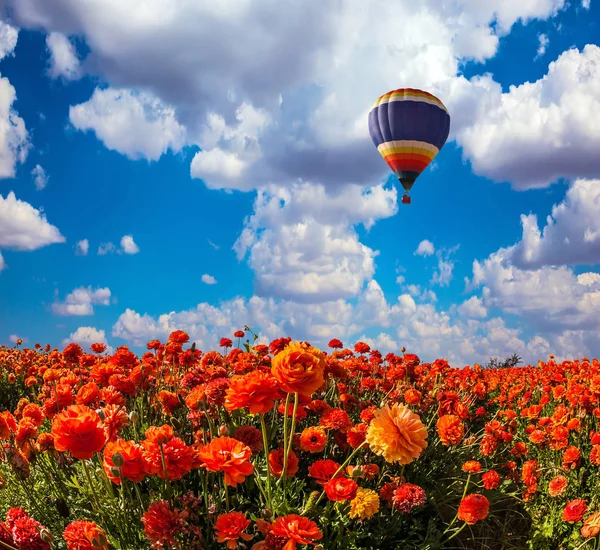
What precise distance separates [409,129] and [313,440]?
20075mm

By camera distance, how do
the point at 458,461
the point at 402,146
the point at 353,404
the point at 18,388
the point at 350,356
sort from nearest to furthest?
the point at 353,404, the point at 458,461, the point at 350,356, the point at 18,388, the point at 402,146

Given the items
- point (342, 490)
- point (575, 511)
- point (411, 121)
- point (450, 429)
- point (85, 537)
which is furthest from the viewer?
point (411, 121)

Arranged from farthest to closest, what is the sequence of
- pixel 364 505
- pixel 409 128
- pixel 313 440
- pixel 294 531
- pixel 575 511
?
pixel 409 128 → pixel 575 511 → pixel 313 440 → pixel 364 505 → pixel 294 531

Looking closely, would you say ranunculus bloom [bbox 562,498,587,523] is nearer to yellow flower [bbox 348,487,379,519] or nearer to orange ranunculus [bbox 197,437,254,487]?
yellow flower [bbox 348,487,379,519]

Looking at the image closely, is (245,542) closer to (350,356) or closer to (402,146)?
(350,356)

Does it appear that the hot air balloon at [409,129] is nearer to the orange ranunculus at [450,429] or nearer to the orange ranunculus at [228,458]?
the orange ranunculus at [450,429]

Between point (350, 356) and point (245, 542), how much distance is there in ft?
14.0

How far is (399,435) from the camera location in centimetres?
290

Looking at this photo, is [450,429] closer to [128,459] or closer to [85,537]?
[128,459]

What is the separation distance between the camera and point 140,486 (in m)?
4.62

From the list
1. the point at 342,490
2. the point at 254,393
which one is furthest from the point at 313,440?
the point at 254,393

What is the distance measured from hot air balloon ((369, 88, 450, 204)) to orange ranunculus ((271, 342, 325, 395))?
20.9m

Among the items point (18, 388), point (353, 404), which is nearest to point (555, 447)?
point (353, 404)

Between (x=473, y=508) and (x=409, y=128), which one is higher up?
(x=409, y=128)
